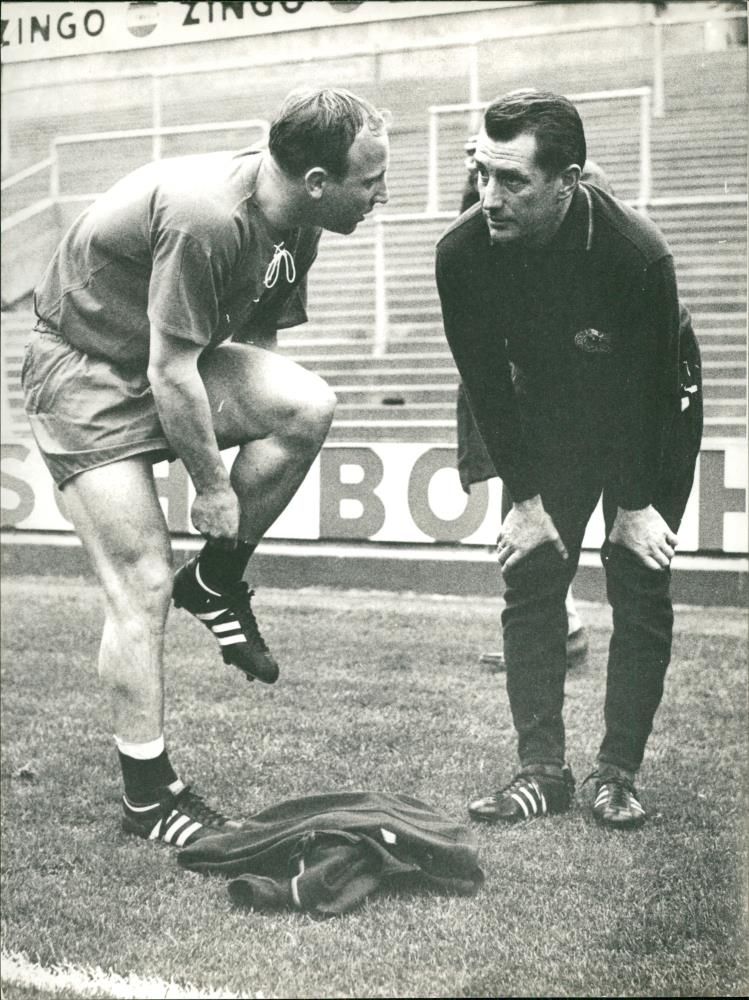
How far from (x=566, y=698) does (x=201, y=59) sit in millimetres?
1557

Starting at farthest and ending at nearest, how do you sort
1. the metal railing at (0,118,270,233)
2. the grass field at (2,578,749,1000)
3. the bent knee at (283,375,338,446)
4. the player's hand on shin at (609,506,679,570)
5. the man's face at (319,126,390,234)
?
the metal railing at (0,118,270,233) < the bent knee at (283,375,338,446) < the player's hand on shin at (609,506,679,570) < the man's face at (319,126,390,234) < the grass field at (2,578,749,1000)

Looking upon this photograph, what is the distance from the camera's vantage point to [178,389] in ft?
6.87

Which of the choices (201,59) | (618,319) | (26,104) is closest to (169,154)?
(201,59)

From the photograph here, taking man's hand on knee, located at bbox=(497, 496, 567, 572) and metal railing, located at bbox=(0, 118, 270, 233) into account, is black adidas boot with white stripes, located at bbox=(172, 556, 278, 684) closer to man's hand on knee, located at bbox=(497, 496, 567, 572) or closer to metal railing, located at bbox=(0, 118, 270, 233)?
man's hand on knee, located at bbox=(497, 496, 567, 572)

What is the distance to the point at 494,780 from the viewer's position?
88.7 inches

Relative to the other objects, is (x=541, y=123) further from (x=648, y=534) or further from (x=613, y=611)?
(x=613, y=611)

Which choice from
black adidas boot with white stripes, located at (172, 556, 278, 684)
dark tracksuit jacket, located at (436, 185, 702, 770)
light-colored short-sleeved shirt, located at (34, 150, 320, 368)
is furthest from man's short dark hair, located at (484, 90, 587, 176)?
black adidas boot with white stripes, located at (172, 556, 278, 684)

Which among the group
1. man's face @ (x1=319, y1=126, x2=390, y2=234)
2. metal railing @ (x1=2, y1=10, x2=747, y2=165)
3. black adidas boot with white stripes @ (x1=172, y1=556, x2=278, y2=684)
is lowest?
black adidas boot with white stripes @ (x1=172, y1=556, x2=278, y2=684)

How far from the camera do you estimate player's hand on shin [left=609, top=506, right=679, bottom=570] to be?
84.4 inches

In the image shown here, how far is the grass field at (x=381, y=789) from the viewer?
6.31 ft

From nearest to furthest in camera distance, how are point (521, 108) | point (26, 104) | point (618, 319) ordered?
point (521, 108)
point (618, 319)
point (26, 104)

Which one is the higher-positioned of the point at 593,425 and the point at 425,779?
the point at 593,425

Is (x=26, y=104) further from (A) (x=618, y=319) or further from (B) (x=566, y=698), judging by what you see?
(B) (x=566, y=698)

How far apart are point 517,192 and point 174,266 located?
616 millimetres
